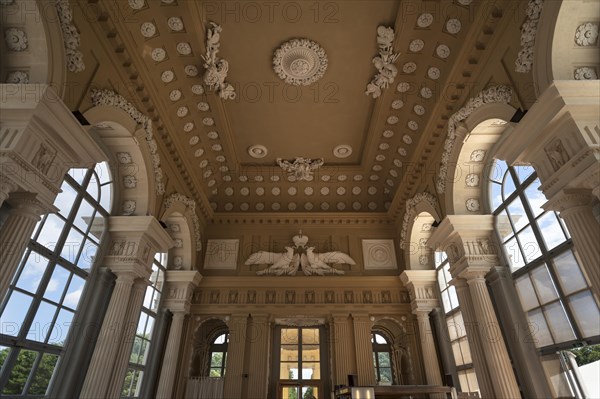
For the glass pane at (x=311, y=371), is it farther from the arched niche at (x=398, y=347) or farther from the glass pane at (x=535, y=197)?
the glass pane at (x=535, y=197)

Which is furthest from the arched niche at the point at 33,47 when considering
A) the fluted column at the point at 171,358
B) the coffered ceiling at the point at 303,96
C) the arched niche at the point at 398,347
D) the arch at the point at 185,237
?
the arched niche at the point at 398,347

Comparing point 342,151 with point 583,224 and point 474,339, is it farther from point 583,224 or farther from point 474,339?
point 583,224

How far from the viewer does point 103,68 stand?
5.85 m

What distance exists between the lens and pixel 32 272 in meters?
5.19

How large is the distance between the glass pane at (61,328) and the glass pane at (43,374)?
0.22 m

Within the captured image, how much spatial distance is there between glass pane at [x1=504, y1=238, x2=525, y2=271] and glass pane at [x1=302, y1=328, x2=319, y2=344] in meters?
6.05

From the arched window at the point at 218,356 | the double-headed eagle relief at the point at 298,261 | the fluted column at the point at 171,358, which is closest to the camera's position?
the fluted column at the point at 171,358

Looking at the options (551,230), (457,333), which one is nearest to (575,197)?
(551,230)

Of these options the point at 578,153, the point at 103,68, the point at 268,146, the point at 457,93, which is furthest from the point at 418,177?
the point at 103,68

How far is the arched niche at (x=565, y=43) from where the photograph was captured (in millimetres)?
4250

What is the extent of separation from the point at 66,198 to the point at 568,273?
26.9 ft

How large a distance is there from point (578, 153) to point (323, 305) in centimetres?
772

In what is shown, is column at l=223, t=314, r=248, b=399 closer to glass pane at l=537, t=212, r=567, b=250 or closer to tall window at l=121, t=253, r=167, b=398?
tall window at l=121, t=253, r=167, b=398

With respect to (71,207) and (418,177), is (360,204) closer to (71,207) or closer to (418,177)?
(418,177)
